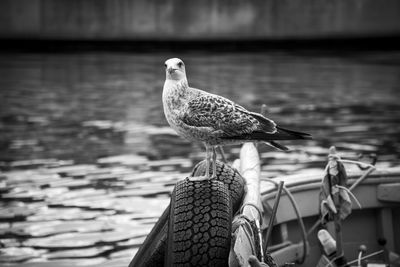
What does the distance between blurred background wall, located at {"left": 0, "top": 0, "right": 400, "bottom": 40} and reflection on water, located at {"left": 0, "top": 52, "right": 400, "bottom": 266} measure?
373 cm

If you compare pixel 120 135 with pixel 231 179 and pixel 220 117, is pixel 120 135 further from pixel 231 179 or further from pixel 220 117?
pixel 220 117

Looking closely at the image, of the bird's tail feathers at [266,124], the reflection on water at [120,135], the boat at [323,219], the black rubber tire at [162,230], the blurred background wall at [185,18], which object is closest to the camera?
the bird's tail feathers at [266,124]

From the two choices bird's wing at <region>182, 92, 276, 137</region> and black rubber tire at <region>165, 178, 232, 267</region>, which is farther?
bird's wing at <region>182, 92, 276, 137</region>

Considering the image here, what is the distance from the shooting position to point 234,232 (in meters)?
4.14

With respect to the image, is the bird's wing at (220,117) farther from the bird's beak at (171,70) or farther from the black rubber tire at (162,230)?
the black rubber tire at (162,230)

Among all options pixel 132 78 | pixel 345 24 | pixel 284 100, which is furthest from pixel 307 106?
pixel 345 24

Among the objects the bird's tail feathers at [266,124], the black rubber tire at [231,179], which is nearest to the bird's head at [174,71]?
the bird's tail feathers at [266,124]

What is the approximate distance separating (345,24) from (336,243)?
96.7 feet

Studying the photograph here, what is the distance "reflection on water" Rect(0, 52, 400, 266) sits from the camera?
8.34 m

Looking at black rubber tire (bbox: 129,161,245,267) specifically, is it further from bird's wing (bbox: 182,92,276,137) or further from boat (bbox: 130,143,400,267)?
bird's wing (bbox: 182,92,276,137)

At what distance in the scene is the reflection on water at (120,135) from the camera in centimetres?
834

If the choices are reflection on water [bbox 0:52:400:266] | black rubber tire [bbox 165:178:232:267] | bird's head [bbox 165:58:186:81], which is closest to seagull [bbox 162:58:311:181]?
bird's head [bbox 165:58:186:81]

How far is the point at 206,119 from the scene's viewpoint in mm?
4117

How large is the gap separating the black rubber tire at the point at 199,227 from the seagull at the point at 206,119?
31 centimetres
